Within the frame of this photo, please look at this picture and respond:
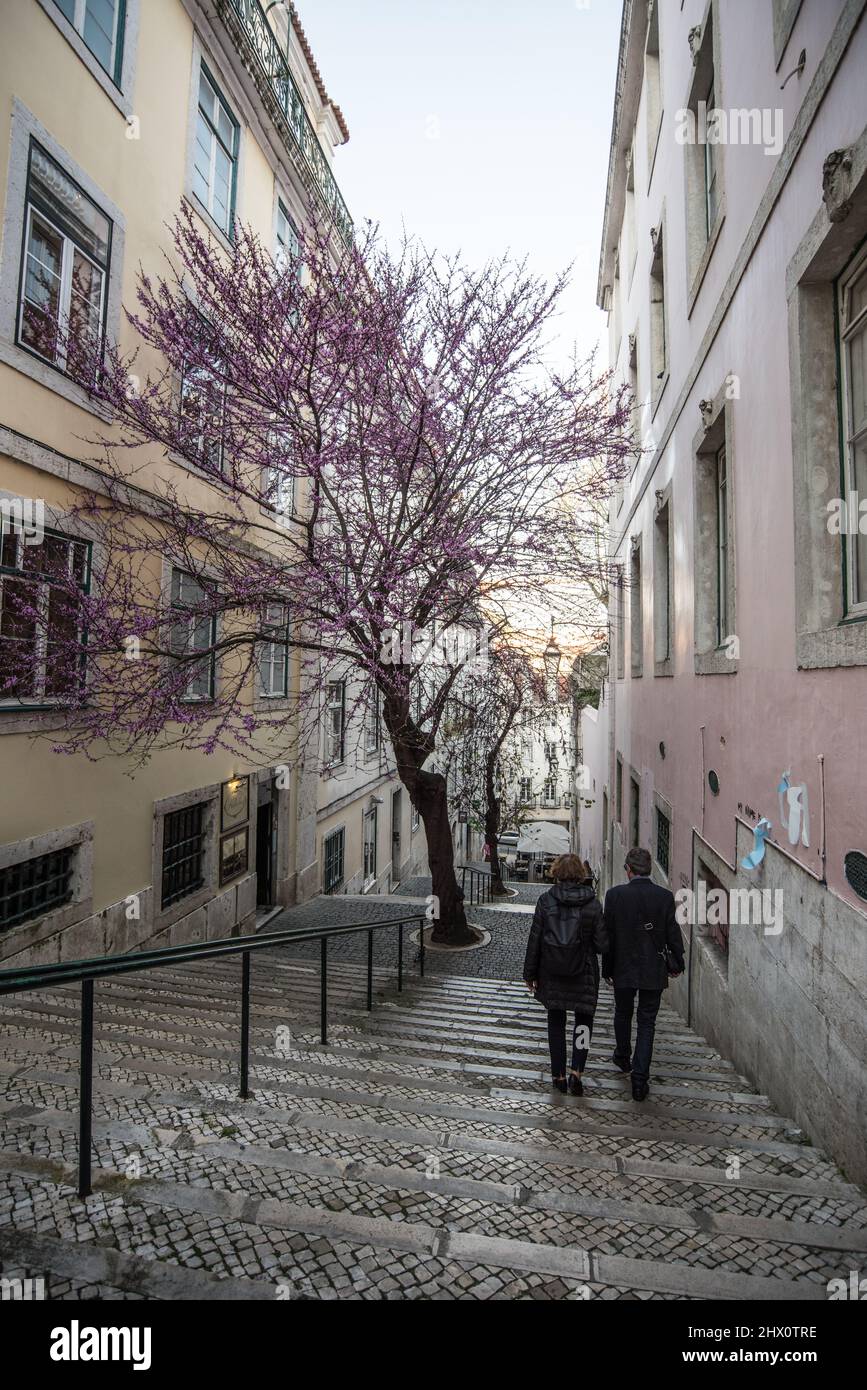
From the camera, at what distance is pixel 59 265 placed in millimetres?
7121

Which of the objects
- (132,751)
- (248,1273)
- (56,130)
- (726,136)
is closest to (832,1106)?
(248,1273)

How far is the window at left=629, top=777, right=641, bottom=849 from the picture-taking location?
39.1 feet

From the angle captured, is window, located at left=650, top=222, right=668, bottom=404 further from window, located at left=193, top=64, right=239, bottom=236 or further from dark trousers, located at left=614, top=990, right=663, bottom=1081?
dark trousers, located at left=614, top=990, right=663, bottom=1081

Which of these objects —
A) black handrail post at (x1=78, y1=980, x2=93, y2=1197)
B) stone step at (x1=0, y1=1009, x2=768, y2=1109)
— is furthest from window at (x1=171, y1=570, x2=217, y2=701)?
black handrail post at (x1=78, y1=980, x2=93, y2=1197)

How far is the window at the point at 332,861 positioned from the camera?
1570 centimetres

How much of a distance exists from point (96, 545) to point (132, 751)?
2430 millimetres

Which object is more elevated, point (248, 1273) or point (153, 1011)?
point (248, 1273)

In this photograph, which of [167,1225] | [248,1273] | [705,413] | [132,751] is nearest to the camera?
[248,1273]

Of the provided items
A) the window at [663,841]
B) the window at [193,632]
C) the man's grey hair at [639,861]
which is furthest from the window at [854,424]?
the window at [193,632]

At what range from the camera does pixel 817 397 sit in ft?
12.6

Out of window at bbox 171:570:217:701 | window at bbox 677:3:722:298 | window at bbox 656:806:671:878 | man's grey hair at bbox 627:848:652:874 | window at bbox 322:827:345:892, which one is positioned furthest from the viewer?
window at bbox 322:827:345:892

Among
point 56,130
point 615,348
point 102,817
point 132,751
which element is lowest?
point 102,817

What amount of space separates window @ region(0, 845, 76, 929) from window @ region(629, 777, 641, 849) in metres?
8.57

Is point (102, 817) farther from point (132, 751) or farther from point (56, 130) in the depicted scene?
point (56, 130)
